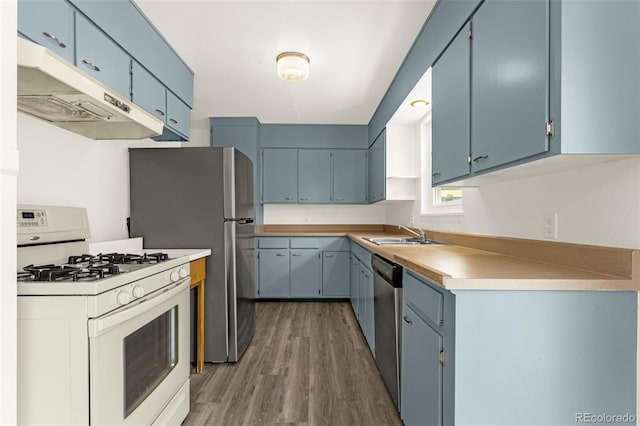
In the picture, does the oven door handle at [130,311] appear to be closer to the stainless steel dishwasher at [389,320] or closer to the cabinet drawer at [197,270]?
the cabinet drawer at [197,270]

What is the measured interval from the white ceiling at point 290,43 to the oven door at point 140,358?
1.70 m

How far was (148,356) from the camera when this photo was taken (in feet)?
4.99

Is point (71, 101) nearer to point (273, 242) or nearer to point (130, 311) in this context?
point (130, 311)

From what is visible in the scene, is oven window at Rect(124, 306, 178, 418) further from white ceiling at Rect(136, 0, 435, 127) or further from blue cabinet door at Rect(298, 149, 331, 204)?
blue cabinet door at Rect(298, 149, 331, 204)

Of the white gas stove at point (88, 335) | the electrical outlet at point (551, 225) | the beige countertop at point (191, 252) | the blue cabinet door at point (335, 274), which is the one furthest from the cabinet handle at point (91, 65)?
the blue cabinet door at point (335, 274)

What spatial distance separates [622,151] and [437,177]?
1.03 metres

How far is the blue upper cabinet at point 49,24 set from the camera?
132 centimetres

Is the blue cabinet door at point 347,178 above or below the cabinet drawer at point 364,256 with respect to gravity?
above

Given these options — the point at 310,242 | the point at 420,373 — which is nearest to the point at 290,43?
the point at 420,373

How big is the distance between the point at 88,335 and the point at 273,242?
128 inches

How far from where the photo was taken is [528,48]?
3.83 ft
